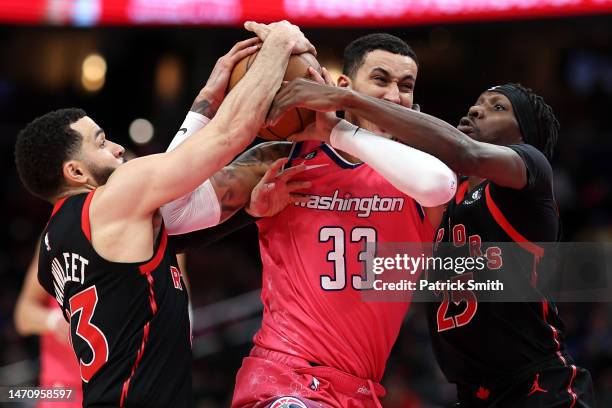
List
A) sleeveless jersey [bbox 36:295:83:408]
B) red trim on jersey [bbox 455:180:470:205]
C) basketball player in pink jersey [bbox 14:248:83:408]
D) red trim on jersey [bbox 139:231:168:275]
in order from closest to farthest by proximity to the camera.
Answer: red trim on jersey [bbox 139:231:168:275] → red trim on jersey [bbox 455:180:470:205] → basketball player in pink jersey [bbox 14:248:83:408] → sleeveless jersey [bbox 36:295:83:408]

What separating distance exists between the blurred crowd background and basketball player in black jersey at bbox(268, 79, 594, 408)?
5.17 m

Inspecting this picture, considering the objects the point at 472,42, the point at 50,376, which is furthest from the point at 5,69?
the point at 50,376

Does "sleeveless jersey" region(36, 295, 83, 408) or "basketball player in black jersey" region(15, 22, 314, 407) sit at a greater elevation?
"basketball player in black jersey" region(15, 22, 314, 407)

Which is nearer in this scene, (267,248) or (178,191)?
(178,191)

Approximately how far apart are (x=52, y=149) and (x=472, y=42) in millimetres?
11823

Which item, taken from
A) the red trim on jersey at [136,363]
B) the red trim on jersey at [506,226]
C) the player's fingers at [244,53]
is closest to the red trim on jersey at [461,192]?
the red trim on jersey at [506,226]

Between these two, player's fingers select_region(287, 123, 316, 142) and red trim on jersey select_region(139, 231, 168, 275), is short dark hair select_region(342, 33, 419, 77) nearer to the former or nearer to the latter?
player's fingers select_region(287, 123, 316, 142)

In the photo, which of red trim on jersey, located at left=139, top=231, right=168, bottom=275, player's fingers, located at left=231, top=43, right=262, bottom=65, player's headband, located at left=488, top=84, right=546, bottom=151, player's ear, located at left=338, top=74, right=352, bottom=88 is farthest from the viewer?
player's headband, located at left=488, top=84, right=546, bottom=151

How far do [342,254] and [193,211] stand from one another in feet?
2.41

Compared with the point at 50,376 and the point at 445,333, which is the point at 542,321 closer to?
the point at 445,333

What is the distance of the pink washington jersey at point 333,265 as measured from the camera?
433 centimetres

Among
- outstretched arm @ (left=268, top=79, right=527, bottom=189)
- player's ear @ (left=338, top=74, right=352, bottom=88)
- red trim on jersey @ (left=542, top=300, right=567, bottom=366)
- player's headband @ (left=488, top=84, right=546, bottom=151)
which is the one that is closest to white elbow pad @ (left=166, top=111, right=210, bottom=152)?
outstretched arm @ (left=268, top=79, right=527, bottom=189)

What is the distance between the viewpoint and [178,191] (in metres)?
3.99

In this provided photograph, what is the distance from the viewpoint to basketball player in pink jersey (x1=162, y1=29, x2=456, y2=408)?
429 centimetres
